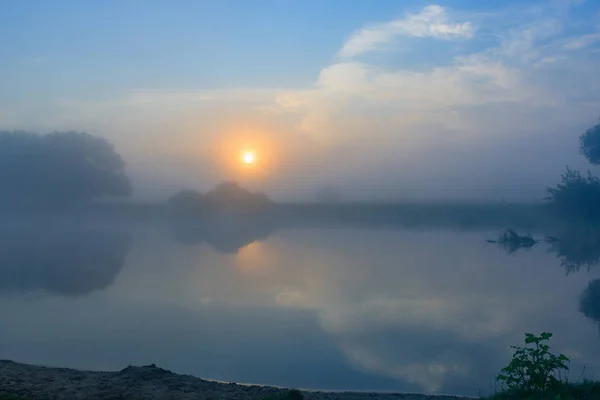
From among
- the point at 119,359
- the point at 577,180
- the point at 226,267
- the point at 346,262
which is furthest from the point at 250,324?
→ the point at 577,180

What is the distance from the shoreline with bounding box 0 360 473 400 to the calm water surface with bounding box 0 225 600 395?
4.35 feet

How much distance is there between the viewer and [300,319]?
14914 millimetres

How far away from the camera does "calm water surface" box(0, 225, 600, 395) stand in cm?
1080

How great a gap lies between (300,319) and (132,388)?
7.35 m

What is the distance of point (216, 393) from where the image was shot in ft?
26.8

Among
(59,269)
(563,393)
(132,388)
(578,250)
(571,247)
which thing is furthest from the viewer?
(571,247)

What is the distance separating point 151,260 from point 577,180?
163 ft

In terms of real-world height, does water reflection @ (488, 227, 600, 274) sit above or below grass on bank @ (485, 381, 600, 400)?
above

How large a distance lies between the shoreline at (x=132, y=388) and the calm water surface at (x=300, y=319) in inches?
52.1

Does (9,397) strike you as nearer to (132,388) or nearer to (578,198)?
(132,388)

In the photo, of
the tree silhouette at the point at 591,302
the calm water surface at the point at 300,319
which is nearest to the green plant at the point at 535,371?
the calm water surface at the point at 300,319

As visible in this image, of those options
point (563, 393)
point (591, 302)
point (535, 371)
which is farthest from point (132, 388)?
point (591, 302)

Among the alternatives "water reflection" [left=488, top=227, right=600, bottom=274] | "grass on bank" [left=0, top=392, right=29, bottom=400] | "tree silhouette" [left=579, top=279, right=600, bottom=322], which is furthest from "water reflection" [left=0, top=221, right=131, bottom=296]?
"water reflection" [left=488, top=227, right=600, bottom=274]

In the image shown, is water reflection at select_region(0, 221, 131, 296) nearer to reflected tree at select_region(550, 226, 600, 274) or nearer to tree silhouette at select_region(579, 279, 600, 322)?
tree silhouette at select_region(579, 279, 600, 322)
